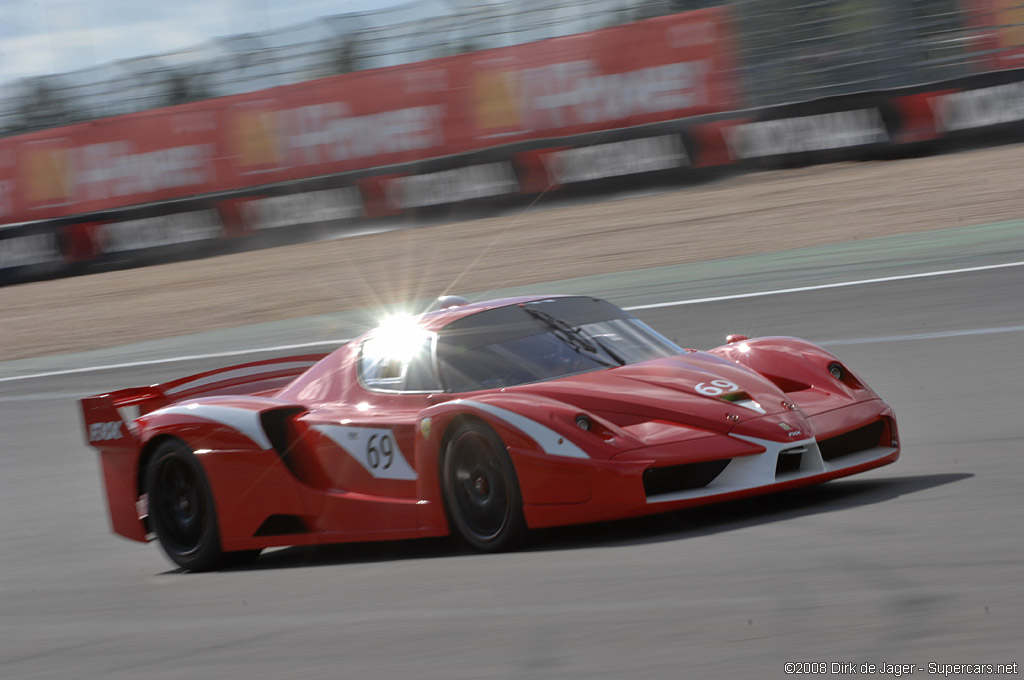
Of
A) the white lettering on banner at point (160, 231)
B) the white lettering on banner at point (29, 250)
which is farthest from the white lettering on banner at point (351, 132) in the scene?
the white lettering on banner at point (29, 250)

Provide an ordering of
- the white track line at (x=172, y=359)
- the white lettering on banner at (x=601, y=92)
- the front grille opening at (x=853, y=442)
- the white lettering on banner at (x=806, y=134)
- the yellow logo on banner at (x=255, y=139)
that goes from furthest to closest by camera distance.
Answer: the yellow logo on banner at (x=255, y=139), the white lettering on banner at (x=601, y=92), the white lettering on banner at (x=806, y=134), the white track line at (x=172, y=359), the front grille opening at (x=853, y=442)

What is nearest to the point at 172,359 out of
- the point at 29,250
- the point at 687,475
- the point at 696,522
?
the point at 29,250

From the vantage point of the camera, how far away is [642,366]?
19.1 ft

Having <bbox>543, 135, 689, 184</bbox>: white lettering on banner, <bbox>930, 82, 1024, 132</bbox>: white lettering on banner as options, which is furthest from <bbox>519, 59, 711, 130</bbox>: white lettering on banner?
<bbox>930, 82, 1024, 132</bbox>: white lettering on banner

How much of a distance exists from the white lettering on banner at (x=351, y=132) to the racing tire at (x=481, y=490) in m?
15.4

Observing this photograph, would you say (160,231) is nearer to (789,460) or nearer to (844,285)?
(844,285)

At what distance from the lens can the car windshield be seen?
5.86 m

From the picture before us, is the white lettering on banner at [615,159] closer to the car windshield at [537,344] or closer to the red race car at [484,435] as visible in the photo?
the red race car at [484,435]

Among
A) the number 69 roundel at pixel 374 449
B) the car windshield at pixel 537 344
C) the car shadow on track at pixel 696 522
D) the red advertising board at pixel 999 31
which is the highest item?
the red advertising board at pixel 999 31

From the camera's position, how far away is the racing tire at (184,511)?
6.54 metres

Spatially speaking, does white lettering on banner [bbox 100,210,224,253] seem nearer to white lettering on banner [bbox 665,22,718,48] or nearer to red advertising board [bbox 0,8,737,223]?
red advertising board [bbox 0,8,737,223]

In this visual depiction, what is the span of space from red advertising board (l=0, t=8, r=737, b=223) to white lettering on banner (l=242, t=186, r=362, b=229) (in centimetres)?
84

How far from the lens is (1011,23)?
18.0m

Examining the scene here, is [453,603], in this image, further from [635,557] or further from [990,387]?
[990,387]
